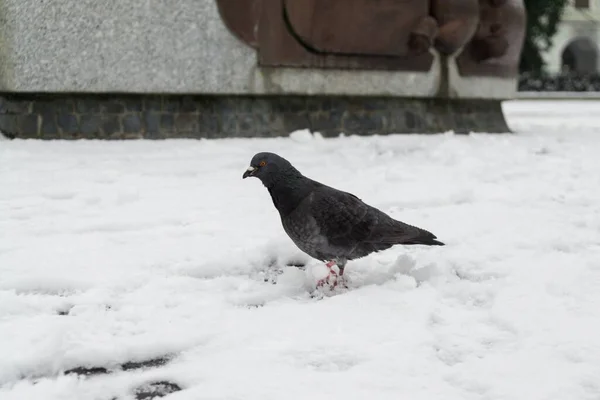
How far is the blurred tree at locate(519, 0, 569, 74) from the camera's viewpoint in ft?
85.1

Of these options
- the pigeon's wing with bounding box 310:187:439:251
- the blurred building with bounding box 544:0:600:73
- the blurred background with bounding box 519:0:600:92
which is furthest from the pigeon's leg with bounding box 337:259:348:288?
the blurred building with bounding box 544:0:600:73

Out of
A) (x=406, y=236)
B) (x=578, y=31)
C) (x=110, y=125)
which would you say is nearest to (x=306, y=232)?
(x=406, y=236)

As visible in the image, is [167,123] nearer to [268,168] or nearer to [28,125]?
[28,125]

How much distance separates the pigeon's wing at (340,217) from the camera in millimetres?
2879

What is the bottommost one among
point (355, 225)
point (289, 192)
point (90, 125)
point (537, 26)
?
point (90, 125)

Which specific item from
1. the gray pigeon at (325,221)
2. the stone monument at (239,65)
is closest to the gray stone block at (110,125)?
the stone monument at (239,65)

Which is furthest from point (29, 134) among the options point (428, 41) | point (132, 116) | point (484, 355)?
point (484, 355)

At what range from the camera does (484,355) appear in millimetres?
2281

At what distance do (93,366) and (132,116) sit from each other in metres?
5.15

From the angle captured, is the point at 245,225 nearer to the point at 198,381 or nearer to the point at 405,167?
the point at 198,381

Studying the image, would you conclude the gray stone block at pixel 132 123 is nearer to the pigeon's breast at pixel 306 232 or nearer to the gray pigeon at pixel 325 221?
the gray pigeon at pixel 325 221

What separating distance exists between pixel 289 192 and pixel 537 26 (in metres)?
26.9

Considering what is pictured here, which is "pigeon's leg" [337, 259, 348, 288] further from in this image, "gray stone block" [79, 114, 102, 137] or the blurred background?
the blurred background

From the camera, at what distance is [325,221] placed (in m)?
2.88
